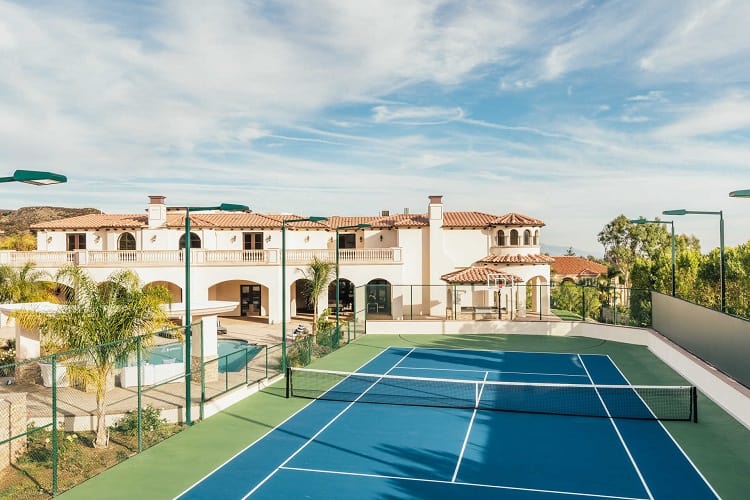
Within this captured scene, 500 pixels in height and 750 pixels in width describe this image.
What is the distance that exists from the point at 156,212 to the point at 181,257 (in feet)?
17.8

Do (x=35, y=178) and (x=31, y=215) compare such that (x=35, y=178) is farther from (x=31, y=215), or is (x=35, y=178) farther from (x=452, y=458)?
(x=31, y=215)

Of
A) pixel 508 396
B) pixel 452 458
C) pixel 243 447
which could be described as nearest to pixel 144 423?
pixel 243 447

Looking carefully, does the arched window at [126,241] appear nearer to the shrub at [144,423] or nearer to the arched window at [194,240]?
the arched window at [194,240]

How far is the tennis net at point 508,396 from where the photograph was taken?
691 inches

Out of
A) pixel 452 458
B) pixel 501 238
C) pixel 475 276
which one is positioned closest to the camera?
pixel 452 458

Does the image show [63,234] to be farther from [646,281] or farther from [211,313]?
[646,281]

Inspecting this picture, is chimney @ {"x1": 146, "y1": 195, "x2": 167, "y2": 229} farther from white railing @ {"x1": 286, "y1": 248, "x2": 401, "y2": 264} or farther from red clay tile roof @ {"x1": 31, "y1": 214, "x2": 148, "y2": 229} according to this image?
white railing @ {"x1": 286, "y1": 248, "x2": 401, "y2": 264}

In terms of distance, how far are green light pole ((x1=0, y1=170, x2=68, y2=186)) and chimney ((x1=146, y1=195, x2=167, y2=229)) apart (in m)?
34.6

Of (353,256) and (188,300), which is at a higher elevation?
(353,256)

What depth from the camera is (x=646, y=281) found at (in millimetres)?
41062

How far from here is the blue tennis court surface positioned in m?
11.7

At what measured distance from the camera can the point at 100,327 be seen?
14070 millimetres

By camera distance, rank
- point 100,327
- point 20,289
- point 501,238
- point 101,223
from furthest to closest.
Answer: point 101,223
point 501,238
point 20,289
point 100,327

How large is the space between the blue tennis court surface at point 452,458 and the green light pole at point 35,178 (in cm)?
631
